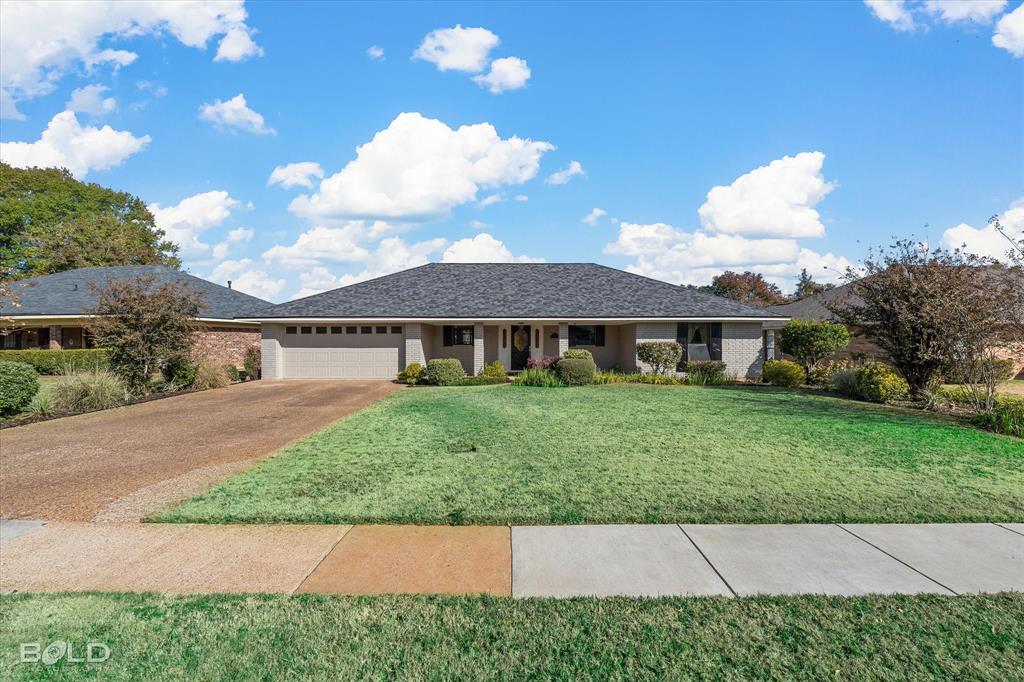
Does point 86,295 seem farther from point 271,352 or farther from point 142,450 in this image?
point 142,450

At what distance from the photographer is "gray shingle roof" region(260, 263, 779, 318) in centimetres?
2284

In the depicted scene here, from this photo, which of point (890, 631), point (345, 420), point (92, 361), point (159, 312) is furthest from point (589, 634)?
point (92, 361)

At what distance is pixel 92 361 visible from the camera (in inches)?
895

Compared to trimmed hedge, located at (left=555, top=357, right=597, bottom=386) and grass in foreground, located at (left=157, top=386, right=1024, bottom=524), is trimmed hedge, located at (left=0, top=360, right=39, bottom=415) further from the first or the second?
trimmed hedge, located at (left=555, top=357, right=597, bottom=386)

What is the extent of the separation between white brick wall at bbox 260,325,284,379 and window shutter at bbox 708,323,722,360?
19518mm

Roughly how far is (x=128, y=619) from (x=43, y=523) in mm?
3236

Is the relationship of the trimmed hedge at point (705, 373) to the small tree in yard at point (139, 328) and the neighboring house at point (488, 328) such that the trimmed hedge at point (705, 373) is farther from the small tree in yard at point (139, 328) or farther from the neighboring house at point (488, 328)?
the small tree in yard at point (139, 328)

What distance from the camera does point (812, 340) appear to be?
19.6 metres

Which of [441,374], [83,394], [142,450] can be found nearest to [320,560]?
[142,450]

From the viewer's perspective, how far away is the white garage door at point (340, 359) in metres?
23.3

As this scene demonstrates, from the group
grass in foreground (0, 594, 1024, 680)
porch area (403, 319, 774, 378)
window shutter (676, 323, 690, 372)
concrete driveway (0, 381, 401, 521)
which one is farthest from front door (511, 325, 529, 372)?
grass in foreground (0, 594, 1024, 680)

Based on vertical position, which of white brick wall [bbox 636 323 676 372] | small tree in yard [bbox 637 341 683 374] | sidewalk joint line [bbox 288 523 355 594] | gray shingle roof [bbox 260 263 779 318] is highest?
gray shingle roof [bbox 260 263 779 318]

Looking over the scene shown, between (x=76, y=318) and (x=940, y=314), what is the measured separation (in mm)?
34411

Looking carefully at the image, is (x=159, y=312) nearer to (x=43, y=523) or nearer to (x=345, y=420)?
(x=345, y=420)
